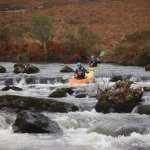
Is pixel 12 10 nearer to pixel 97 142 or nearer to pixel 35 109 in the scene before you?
pixel 35 109

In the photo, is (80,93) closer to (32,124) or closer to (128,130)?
(32,124)

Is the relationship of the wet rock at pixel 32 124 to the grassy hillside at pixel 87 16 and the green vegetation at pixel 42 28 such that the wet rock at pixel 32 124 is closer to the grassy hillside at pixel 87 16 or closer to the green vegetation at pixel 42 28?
the green vegetation at pixel 42 28

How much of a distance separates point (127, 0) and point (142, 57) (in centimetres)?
4315

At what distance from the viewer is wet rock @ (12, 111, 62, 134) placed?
16.1 m

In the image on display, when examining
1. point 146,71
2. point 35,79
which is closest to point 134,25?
point 146,71

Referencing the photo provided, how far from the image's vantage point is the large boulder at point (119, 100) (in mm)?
19797

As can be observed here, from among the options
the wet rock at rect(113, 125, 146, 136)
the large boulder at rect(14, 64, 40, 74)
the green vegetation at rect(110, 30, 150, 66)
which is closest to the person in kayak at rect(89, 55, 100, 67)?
the large boulder at rect(14, 64, 40, 74)

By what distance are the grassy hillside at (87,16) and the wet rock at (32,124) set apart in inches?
1432

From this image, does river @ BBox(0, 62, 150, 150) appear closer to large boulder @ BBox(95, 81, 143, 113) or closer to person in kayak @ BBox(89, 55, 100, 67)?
large boulder @ BBox(95, 81, 143, 113)

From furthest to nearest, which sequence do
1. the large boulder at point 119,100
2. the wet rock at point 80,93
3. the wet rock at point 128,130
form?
the wet rock at point 80,93
the large boulder at point 119,100
the wet rock at point 128,130

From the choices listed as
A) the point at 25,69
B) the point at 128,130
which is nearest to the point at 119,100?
the point at 128,130

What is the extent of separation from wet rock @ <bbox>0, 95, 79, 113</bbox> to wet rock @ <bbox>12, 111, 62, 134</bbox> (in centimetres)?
293

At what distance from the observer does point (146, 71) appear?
35656mm

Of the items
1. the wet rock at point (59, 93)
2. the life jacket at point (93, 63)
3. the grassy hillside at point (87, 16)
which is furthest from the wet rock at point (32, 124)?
the grassy hillside at point (87, 16)
